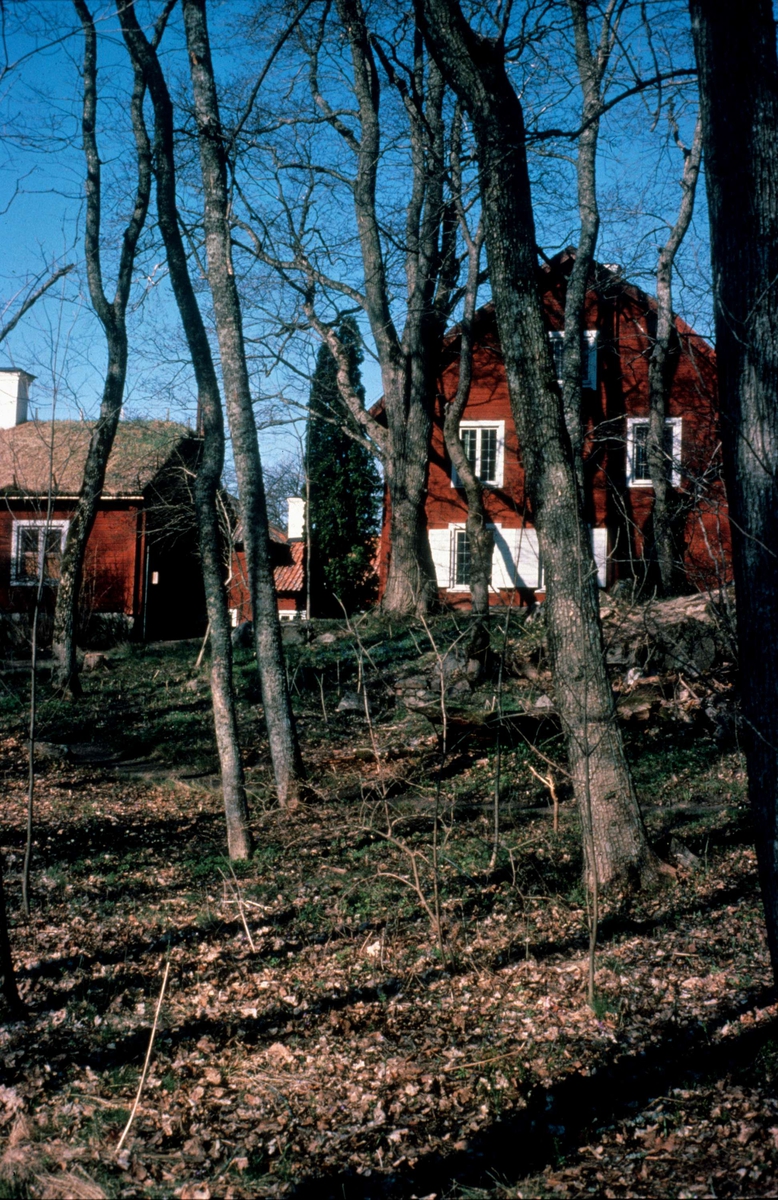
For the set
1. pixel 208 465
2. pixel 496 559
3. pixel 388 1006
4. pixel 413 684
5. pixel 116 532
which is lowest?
pixel 388 1006

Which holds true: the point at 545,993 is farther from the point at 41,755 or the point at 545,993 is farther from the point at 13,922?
the point at 41,755

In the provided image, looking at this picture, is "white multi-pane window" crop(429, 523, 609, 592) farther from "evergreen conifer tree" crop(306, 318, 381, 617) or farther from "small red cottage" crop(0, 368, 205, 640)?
"small red cottage" crop(0, 368, 205, 640)

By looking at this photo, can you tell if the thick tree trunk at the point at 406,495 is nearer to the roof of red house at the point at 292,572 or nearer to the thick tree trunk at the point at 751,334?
the roof of red house at the point at 292,572

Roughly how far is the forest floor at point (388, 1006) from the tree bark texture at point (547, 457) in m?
0.47

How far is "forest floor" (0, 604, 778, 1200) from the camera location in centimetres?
361

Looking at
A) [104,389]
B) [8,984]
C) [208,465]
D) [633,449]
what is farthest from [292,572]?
[8,984]

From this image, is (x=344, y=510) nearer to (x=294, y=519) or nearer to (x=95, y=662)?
(x=294, y=519)

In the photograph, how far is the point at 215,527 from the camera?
760 centimetres

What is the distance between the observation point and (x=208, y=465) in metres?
7.68

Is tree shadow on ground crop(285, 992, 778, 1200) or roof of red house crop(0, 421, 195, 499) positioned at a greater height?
roof of red house crop(0, 421, 195, 499)

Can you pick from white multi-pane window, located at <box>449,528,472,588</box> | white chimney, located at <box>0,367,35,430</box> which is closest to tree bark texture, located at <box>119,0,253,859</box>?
white multi-pane window, located at <box>449,528,472,588</box>

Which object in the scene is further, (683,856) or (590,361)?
(590,361)

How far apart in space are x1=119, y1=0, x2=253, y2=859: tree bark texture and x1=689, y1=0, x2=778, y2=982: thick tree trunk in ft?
14.9

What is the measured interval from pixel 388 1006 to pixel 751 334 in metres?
3.85
